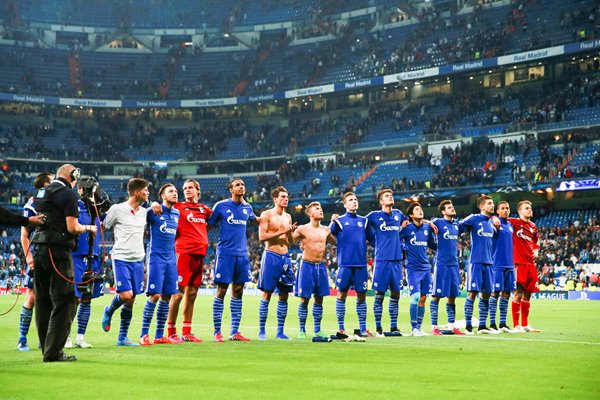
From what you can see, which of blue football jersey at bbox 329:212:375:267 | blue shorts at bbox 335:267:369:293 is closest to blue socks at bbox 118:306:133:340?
blue shorts at bbox 335:267:369:293

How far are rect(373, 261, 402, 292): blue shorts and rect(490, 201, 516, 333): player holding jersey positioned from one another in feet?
8.81

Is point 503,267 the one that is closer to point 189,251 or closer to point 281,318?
point 281,318

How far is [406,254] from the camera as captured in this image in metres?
19.3

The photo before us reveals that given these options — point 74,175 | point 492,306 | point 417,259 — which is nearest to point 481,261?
point 492,306

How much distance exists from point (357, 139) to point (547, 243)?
26058 millimetres

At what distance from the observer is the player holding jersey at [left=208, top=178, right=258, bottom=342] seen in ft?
56.4

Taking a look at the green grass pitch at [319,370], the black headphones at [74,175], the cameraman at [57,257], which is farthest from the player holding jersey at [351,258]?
the cameraman at [57,257]

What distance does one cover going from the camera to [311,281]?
56.7 ft

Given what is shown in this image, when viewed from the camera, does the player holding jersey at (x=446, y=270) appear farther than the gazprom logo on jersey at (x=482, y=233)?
No

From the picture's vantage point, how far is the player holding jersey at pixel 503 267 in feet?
65.0

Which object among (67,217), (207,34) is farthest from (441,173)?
(67,217)

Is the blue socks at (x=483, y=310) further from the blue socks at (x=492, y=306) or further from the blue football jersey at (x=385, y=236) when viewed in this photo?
the blue football jersey at (x=385, y=236)

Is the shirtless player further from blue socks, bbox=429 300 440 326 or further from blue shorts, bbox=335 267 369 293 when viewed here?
blue socks, bbox=429 300 440 326

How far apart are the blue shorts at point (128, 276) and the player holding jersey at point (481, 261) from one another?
296 inches
